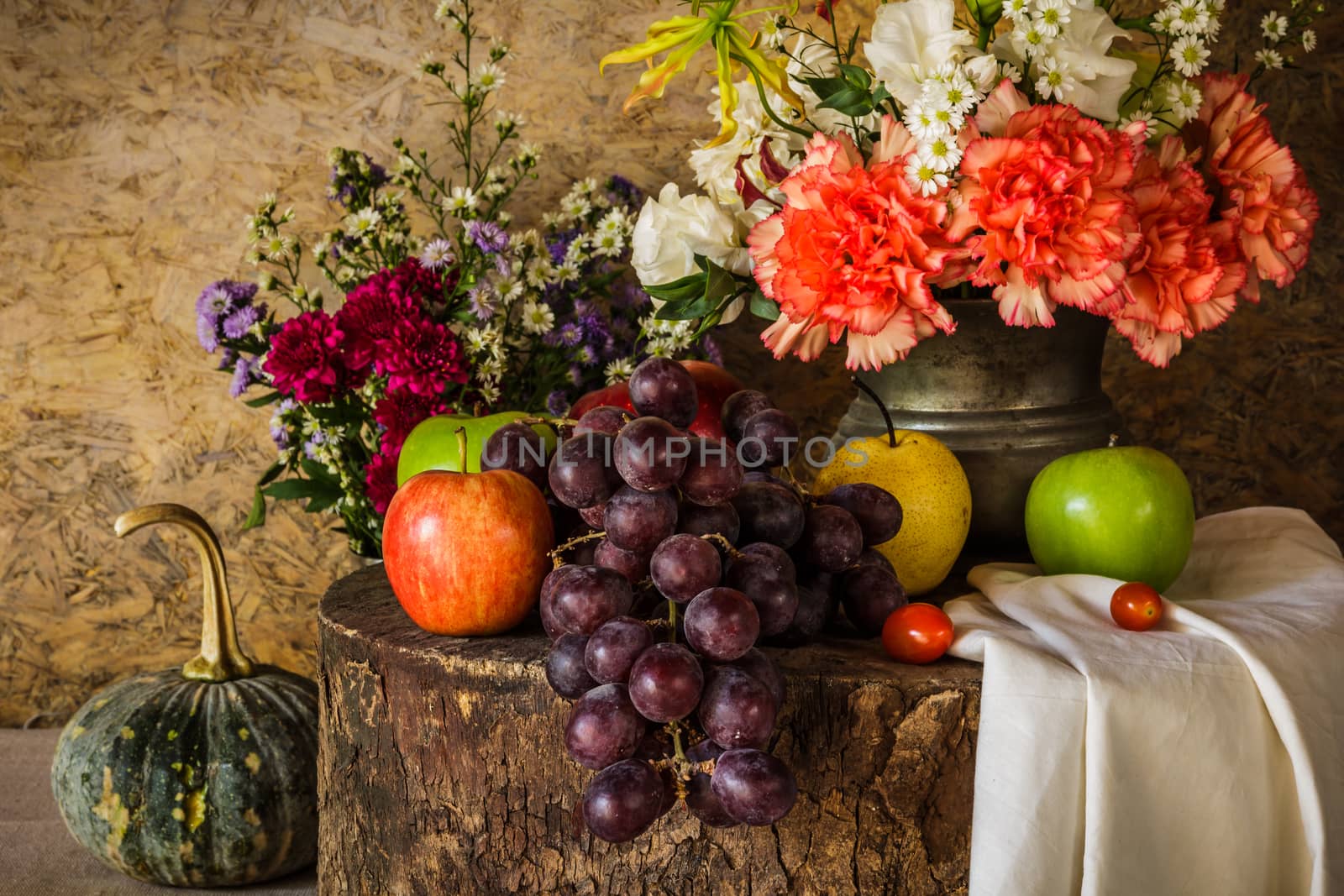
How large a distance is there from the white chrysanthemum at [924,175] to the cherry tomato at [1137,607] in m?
0.37

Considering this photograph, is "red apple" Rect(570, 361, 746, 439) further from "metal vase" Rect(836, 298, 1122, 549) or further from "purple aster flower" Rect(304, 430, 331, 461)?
"purple aster flower" Rect(304, 430, 331, 461)

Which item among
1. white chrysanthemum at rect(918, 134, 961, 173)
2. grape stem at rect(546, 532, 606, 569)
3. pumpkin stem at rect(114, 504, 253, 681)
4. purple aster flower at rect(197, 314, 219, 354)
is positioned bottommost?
pumpkin stem at rect(114, 504, 253, 681)

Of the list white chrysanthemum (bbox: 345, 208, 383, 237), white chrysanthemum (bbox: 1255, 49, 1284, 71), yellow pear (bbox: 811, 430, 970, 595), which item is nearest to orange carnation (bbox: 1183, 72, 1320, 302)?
white chrysanthemum (bbox: 1255, 49, 1284, 71)

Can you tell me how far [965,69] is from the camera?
1.00 m

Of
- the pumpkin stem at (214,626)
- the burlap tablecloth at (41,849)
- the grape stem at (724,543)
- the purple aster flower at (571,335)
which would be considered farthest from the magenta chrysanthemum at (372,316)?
the burlap tablecloth at (41,849)

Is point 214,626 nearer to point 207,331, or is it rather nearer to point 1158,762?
point 207,331

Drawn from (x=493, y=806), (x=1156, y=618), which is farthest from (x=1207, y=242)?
(x=493, y=806)

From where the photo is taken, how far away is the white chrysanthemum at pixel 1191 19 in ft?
Answer: 3.54

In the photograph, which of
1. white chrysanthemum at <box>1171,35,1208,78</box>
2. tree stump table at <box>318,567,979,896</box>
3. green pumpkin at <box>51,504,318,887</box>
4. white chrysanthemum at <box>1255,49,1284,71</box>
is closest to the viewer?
tree stump table at <box>318,567,979,896</box>

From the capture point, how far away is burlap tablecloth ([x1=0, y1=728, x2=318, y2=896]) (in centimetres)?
142

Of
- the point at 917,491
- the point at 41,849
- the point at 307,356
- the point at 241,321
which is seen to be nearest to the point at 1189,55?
the point at 917,491

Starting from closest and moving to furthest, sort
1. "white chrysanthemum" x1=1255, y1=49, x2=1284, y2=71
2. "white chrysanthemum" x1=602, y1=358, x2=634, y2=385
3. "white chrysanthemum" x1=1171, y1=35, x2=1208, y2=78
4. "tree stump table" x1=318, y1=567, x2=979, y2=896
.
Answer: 1. "tree stump table" x1=318, y1=567, x2=979, y2=896
2. "white chrysanthemum" x1=1171, y1=35, x2=1208, y2=78
3. "white chrysanthemum" x1=1255, y1=49, x2=1284, y2=71
4. "white chrysanthemum" x1=602, y1=358, x2=634, y2=385

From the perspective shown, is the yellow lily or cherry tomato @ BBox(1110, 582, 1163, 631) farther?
the yellow lily

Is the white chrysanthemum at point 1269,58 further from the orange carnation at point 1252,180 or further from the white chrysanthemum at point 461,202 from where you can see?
the white chrysanthemum at point 461,202
